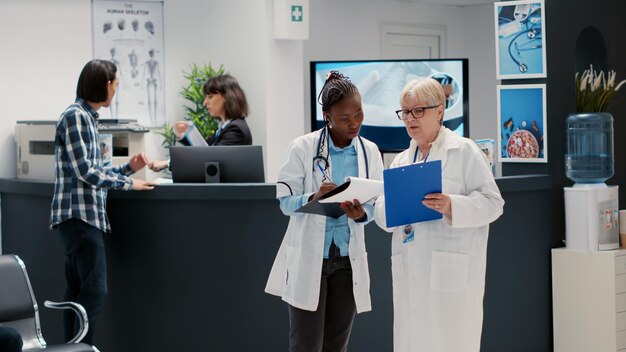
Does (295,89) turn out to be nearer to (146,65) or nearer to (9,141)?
(146,65)

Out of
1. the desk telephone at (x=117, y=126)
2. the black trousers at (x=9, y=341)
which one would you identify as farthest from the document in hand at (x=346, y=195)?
the desk telephone at (x=117, y=126)

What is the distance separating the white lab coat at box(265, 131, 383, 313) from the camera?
360 centimetres

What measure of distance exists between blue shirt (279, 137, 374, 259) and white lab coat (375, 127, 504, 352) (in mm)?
241

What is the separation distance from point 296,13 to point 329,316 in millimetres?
4293

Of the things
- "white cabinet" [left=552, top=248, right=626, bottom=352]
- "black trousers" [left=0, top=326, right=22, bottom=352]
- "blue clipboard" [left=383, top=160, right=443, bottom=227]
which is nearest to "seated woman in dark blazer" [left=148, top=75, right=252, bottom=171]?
"white cabinet" [left=552, top=248, right=626, bottom=352]

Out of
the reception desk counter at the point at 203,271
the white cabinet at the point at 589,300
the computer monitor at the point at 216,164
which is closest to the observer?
the reception desk counter at the point at 203,271

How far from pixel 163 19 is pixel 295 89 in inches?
50.5

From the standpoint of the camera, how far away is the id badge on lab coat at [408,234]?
3.53 metres

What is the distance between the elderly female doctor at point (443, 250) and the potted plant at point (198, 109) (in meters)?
4.32

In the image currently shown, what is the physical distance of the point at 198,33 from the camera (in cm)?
812

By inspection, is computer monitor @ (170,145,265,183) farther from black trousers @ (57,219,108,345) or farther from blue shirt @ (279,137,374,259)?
blue shirt @ (279,137,374,259)

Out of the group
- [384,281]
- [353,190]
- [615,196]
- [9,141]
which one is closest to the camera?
[353,190]

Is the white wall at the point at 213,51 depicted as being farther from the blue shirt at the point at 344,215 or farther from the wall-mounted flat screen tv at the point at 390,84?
the blue shirt at the point at 344,215

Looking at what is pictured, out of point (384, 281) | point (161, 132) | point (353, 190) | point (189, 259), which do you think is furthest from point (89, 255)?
point (161, 132)
